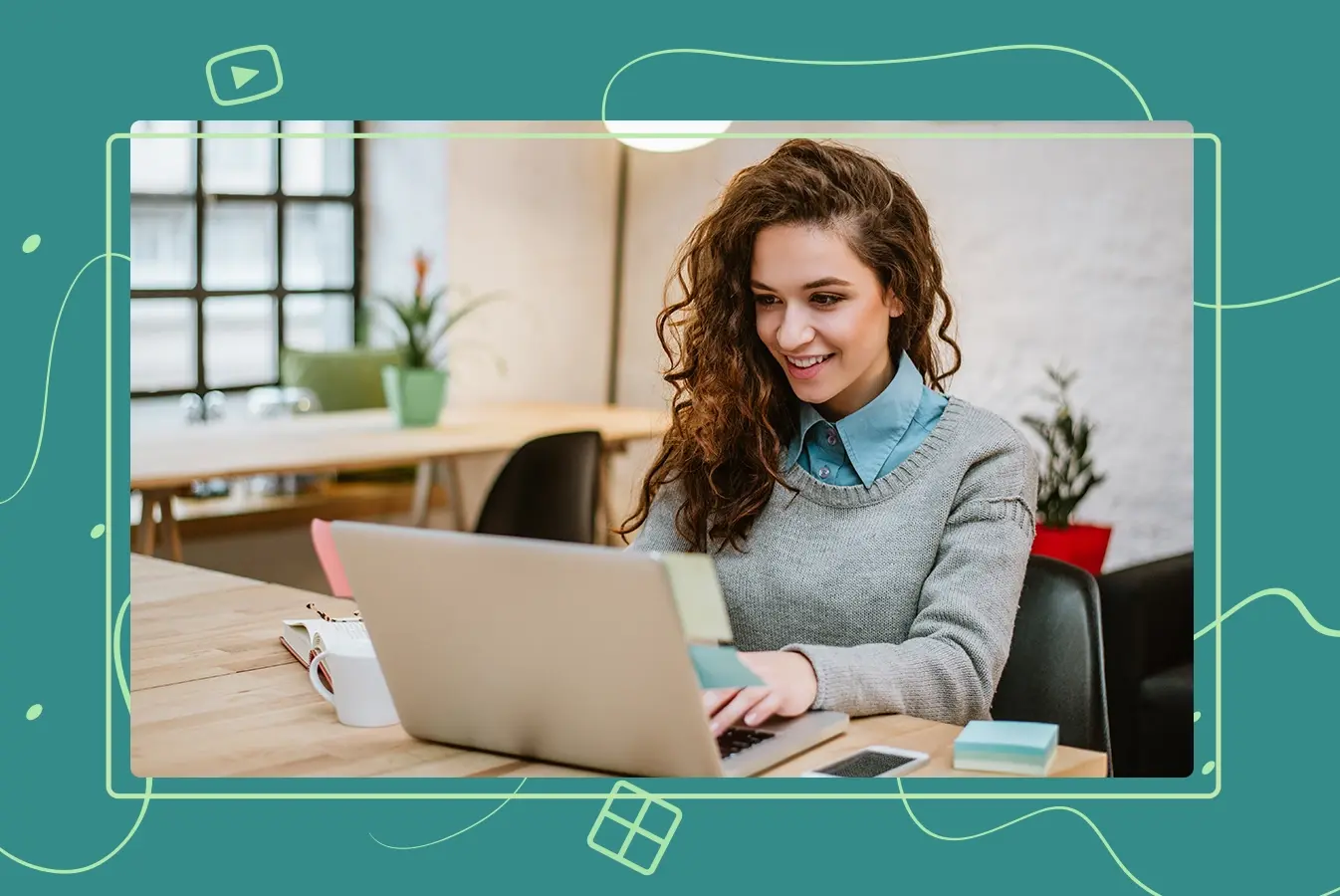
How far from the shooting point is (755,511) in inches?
68.2

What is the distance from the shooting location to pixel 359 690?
1.39 meters

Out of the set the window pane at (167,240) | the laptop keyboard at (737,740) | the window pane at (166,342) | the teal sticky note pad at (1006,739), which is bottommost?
the laptop keyboard at (737,740)

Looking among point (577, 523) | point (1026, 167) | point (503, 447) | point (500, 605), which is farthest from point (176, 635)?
point (1026, 167)

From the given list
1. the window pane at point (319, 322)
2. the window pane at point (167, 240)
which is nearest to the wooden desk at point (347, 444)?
the window pane at point (167, 240)

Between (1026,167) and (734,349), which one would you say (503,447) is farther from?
(734,349)

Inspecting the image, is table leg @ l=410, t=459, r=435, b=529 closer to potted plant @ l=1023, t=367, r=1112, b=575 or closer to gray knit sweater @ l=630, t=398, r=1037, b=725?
potted plant @ l=1023, t=367, r=1112, b=575

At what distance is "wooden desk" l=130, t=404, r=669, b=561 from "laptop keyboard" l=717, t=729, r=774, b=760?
2046 mm

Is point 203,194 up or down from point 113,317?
up

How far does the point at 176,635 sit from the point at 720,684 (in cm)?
79

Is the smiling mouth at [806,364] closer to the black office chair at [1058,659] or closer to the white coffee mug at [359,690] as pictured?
the black office chair at [1058,659]

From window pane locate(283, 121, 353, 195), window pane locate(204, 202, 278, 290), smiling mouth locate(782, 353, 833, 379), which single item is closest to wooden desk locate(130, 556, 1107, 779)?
smiling mouth locate(782, 353, 833, 379)

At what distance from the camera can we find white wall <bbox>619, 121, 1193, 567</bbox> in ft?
12.7

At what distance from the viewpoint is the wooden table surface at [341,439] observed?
332cm
